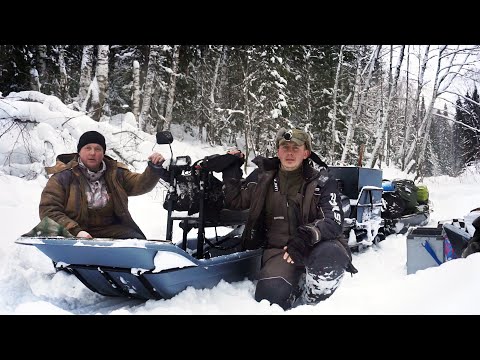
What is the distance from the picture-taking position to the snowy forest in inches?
295

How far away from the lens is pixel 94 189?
10.1ft

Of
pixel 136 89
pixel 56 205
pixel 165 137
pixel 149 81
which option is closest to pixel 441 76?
pixel 149 81

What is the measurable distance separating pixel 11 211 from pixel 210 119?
6.43 meters

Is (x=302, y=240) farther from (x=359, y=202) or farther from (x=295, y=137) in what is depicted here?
(x=359, y=202)

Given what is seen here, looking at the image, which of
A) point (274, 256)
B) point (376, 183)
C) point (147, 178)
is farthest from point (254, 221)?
point (376, 183)

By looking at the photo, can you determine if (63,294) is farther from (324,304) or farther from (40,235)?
(324,304)

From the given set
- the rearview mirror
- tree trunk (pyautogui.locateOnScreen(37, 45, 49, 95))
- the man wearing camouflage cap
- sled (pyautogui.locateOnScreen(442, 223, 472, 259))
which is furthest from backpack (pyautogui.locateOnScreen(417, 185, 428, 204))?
tree trunk (pyautogui.locateOnScreen(37, 45, 49, 95))

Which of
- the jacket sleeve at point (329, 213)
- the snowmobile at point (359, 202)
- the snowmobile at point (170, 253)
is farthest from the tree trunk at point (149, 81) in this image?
the jacket sleeve at point (329, 213)

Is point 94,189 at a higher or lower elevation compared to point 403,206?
higher

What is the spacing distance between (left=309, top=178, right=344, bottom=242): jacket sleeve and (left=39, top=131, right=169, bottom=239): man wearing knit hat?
1.04m

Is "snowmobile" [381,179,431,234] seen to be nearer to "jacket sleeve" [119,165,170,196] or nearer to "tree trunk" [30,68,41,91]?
"jacket sleeve" [119,165,170,196]

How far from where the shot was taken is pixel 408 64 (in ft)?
30.5

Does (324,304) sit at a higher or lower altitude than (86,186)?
lower

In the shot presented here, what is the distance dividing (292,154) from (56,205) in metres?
1.54
